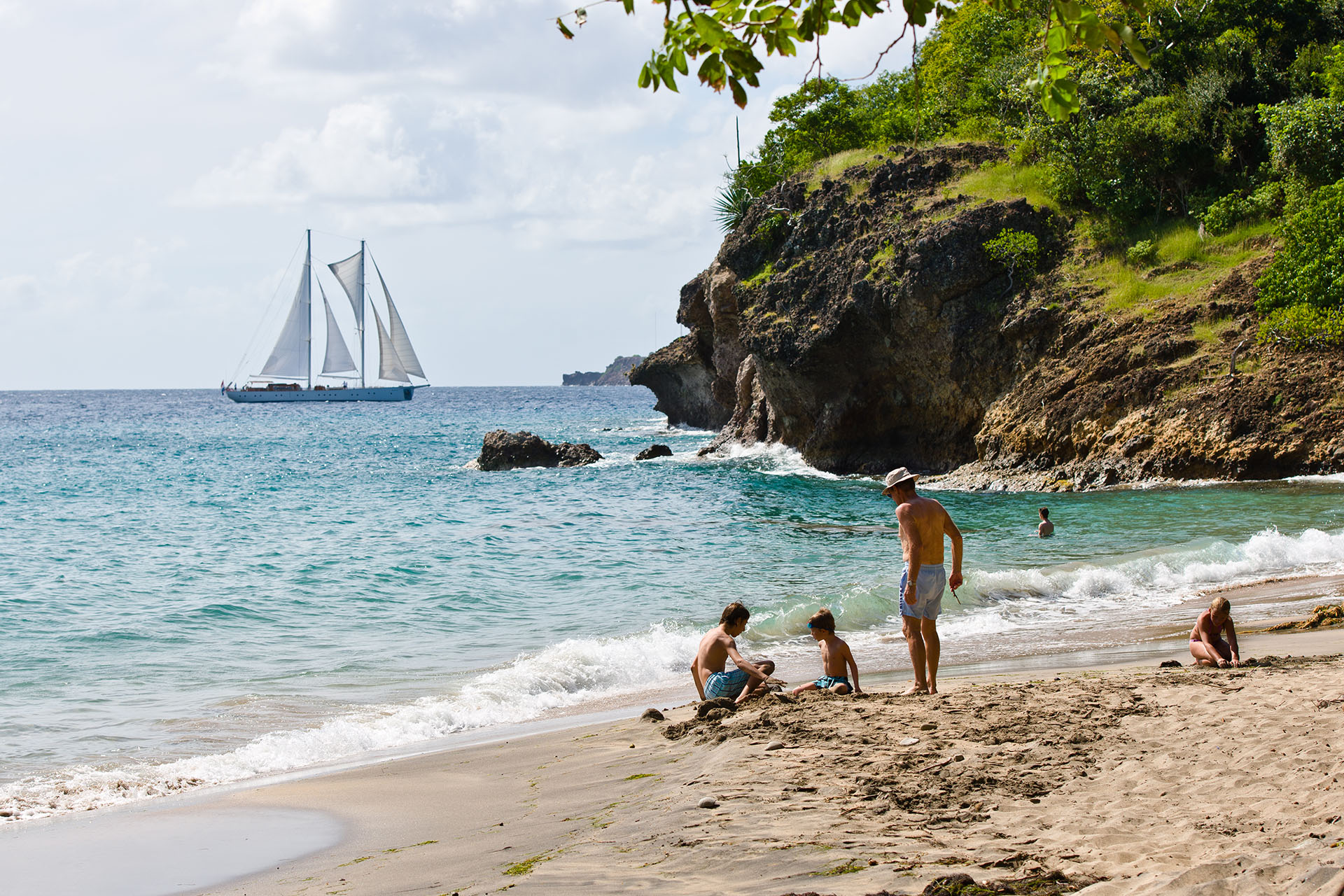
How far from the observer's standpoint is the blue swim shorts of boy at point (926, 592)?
7.44m

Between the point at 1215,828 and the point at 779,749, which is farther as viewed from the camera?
the point at 779,749

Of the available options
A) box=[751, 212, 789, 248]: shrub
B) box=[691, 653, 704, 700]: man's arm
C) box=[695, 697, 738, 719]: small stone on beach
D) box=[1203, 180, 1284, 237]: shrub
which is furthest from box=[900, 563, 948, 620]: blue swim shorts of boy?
box=[751, 212, 789, 248]: shrub

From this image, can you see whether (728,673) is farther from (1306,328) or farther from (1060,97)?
(1306,328)

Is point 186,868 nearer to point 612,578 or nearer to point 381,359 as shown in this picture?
point 612,578

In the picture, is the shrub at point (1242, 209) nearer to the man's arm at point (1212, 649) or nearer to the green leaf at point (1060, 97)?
the man's arm at point (1212, 649)

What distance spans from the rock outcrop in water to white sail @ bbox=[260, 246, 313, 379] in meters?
53.2

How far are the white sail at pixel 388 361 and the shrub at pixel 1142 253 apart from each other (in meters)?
72.6

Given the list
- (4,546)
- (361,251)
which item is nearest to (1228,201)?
(4,546)

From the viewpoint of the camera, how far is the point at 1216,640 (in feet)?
26.5

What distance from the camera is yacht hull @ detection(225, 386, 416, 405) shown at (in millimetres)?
93562

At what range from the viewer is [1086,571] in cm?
1434

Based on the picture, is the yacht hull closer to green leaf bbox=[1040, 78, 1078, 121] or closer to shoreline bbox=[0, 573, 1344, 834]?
shoreline bbox=[0, 573, 1344, 834]

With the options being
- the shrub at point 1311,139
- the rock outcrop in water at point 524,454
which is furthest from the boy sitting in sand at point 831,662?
the rock outcrop in water at point 524,454

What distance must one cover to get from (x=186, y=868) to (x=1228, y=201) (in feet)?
89.9
